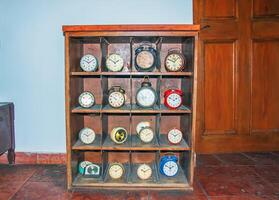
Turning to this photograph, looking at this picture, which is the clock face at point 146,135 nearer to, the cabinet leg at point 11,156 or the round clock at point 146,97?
the round clock at point 146,97

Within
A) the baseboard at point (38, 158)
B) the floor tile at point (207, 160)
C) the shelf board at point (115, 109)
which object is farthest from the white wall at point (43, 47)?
the floor tile at point (207, 160)

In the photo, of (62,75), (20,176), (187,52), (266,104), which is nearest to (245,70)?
(266,104)

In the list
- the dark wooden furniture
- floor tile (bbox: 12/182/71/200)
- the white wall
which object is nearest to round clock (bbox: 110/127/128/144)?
floor tile (bbox: 12/182/71/200)

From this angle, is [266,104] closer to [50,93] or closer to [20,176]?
[50,93]

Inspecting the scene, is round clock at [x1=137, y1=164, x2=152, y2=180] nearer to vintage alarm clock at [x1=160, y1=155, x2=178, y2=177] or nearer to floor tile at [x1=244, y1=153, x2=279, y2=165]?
vintage alarm clock at [x1=160, y1=155, x2=178, y2=177]

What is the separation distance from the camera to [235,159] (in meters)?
2.54

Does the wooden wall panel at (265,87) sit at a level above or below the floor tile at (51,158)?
above

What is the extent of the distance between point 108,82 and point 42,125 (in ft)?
2.28

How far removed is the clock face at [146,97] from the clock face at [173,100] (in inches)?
4.1

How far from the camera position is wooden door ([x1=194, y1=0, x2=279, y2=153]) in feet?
8.57

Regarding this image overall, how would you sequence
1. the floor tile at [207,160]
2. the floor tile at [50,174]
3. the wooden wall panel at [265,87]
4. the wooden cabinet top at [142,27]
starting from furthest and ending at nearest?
the wooden wall panel at [265,87] < the floor tile at [207,160] < the floor tile at [50,174] < the wooden cabinet top at [142,27]

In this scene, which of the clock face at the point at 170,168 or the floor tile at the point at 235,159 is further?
the floor tile at the point at 235,159

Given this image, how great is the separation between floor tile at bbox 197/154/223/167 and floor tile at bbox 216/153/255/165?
0.21 ft

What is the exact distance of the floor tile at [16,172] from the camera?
6.86 ft
